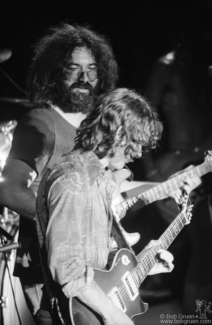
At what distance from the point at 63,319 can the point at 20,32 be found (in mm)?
2466

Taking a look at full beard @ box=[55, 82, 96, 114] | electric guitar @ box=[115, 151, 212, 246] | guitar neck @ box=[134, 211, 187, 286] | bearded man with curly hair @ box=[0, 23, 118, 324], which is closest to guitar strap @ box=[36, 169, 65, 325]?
bearded man with curly hair @ box=[0, 23, 118, 324]

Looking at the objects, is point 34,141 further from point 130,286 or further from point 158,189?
point 158,189

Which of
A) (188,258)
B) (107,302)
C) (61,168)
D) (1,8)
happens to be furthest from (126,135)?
(1,8)

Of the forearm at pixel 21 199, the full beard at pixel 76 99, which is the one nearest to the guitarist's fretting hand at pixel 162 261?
the forearm at pixel 21 199

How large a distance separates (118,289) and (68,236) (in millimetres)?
380

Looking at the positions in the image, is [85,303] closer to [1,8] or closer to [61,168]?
[61,168]

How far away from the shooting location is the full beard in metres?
2.04

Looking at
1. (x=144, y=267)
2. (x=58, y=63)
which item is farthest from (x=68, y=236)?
(x=58, y=63)

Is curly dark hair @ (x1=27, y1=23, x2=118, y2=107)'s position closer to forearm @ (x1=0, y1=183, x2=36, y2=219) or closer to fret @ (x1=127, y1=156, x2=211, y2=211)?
forearm @ (x1=0, y1=183, x2=36, y2=219)

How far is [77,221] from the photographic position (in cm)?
124

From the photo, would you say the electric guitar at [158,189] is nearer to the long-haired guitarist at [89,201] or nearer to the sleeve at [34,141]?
the sleeve at [34,141]

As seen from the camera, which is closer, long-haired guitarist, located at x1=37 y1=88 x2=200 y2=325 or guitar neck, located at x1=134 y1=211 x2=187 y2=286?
long-haired guitarist, located at x1=37 y1=88 x2=200 y2=325

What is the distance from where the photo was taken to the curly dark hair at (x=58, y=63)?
2.20 meters

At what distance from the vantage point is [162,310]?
294 cm
